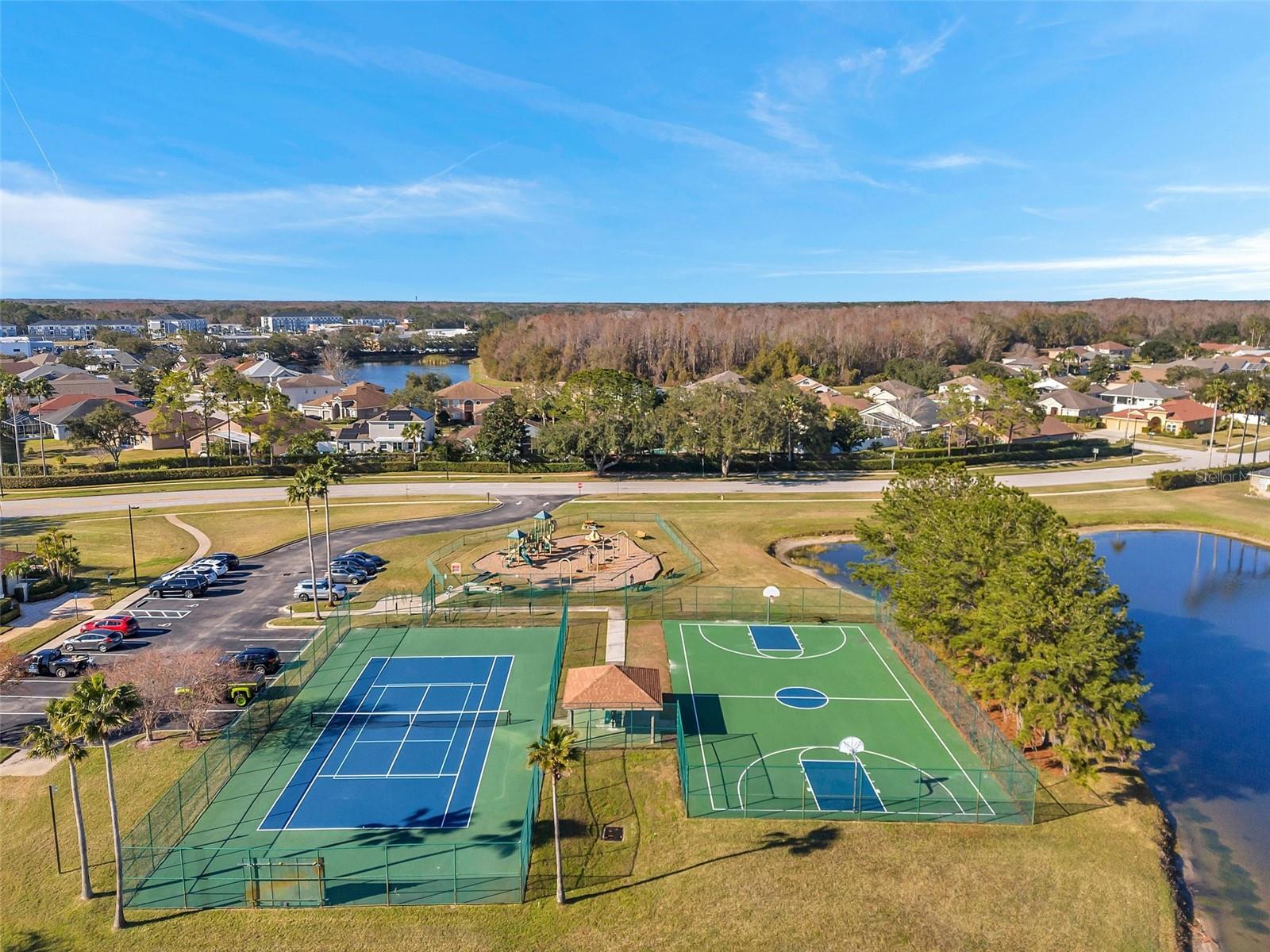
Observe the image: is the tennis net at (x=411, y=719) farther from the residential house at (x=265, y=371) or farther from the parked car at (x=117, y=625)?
the residential house at (x=265, y=371)

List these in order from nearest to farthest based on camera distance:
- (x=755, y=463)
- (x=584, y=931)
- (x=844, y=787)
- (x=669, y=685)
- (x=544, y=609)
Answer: (x=584, y=931)
(x=844, y=787)
(x=669, y=685)
(x=544, y=609)
(x=755, y=463)

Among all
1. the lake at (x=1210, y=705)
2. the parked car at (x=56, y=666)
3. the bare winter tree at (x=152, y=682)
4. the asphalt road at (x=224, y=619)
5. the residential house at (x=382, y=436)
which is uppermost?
the residential house at (x=382, y=436)

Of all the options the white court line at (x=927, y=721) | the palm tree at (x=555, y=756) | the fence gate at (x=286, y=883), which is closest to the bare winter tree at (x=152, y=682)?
the fence gate at (x=286, y=883)

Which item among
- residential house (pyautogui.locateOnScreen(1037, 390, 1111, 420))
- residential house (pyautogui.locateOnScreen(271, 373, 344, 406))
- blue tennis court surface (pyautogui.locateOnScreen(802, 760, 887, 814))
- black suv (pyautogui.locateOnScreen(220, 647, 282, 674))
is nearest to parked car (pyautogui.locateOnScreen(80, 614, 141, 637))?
black suv (pyautogui.locateOnScreen(220, 647, 282, 674))

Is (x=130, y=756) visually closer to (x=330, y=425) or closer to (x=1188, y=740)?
(x=1188, y=740)

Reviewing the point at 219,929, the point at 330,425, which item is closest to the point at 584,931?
the point at 219,929

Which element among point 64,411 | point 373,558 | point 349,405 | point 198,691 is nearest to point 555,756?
point 198,691
